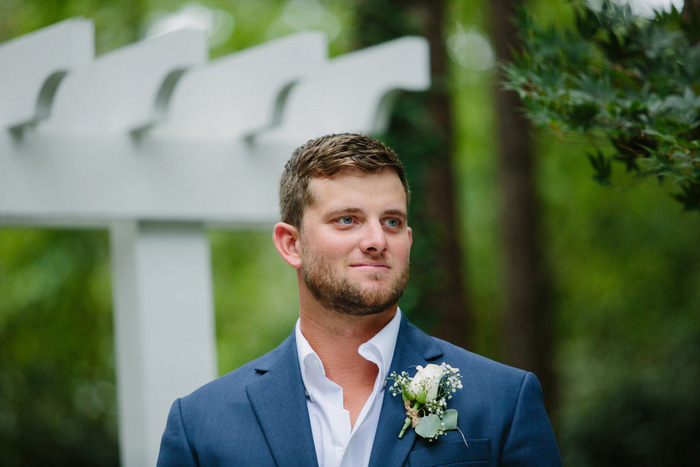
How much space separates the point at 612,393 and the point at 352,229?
7.04 metres

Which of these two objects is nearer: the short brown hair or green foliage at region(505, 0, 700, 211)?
the short brown hair

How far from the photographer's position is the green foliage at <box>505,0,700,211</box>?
9.44ft

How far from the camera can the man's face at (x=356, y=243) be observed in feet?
7.93

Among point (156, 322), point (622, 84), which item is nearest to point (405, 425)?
point (622, 84)

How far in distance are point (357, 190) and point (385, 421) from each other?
0.71 metres

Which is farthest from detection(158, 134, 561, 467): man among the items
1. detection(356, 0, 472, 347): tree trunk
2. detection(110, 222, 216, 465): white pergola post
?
detection(356, 0, 472, 347): tree trunk

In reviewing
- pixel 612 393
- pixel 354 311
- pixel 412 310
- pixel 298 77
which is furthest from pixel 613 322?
pixel 354 311

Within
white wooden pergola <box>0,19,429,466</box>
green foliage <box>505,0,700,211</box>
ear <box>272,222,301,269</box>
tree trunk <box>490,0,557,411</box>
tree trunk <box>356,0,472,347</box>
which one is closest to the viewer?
ear <box>272,222,301,269</box>

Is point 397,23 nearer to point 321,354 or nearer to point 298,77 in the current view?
point 298,77

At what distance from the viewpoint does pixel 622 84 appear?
129 inches

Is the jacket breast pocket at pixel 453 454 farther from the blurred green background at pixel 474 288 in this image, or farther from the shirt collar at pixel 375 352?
the blurred green background at pixel 474 288

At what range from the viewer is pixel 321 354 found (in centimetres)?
260

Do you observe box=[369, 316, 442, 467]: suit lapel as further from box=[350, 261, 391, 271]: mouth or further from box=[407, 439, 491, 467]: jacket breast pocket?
box=[350, 261, 391, 271]: mouth

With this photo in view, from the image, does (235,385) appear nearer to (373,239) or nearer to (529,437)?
(373,239)
